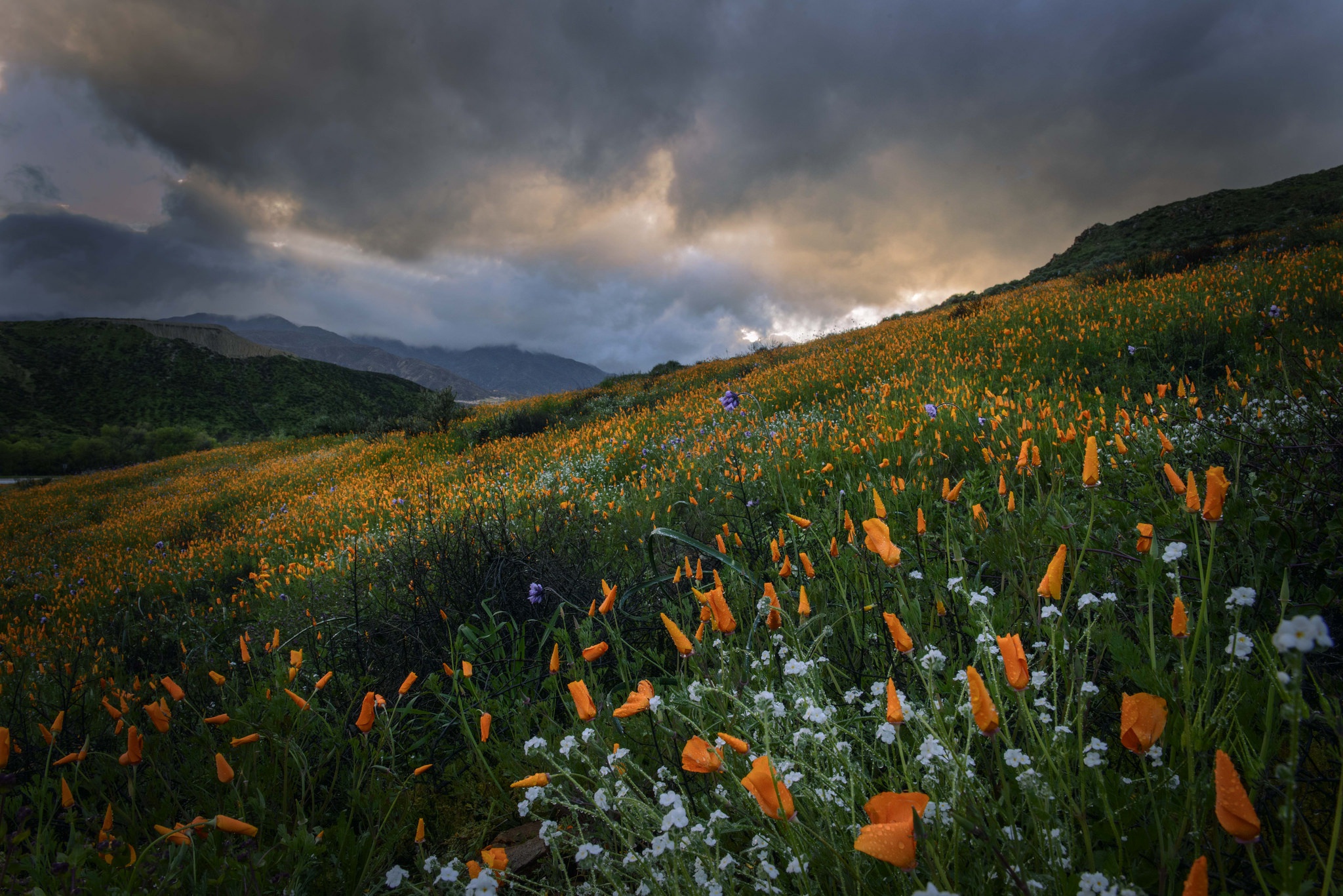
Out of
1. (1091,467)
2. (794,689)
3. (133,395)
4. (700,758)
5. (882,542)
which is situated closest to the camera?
(700,758)

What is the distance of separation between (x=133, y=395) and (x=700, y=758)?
6189 centimetres

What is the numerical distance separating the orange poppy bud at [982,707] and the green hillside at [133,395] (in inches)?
1185

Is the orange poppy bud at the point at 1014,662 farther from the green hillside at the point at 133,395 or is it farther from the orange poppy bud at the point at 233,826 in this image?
the green hillside at the point at 133,395

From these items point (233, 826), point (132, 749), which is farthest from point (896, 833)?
point (132, 749)

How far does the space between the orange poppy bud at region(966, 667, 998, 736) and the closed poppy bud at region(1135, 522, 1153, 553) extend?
79 centimetres

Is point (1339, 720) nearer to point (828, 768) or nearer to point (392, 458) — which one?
point (828, 768)

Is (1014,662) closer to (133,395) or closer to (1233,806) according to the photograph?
(1233,806)

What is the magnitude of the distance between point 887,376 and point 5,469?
45823 mm

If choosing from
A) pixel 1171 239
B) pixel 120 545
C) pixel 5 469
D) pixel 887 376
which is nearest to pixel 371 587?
pixel 887 376

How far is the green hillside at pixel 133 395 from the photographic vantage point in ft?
97.6

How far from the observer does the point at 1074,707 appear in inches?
59.8

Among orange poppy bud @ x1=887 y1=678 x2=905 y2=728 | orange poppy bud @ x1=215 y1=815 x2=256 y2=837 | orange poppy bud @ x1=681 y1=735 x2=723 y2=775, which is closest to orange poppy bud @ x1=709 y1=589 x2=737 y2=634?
orange poppy bud @ x1=681 y1=735 x2=723 y2=775

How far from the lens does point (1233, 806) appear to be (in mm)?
685

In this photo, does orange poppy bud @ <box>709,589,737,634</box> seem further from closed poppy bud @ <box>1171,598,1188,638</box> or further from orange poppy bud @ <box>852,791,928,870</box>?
closed poppy bud @ <box>1171,598,1188,638</box>
